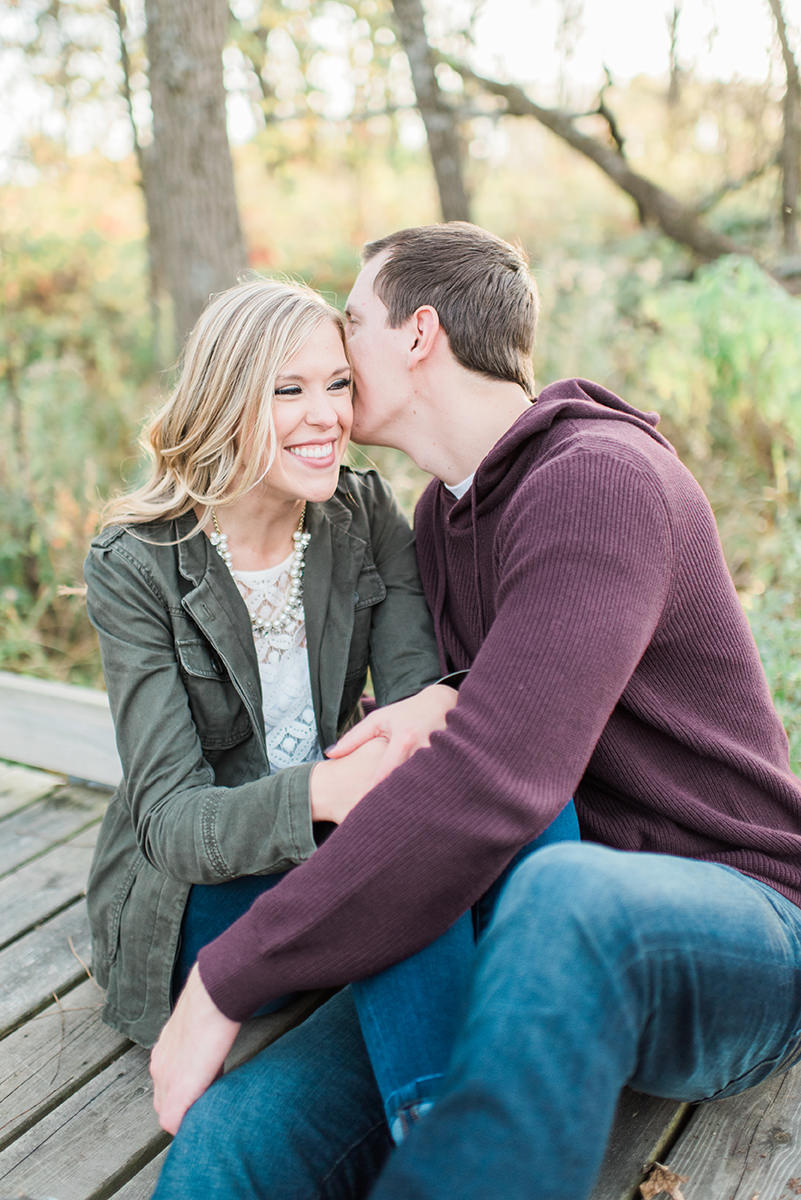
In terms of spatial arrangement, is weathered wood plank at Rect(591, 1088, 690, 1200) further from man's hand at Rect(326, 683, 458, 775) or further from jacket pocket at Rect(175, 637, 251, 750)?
jacket pocket at Rect(175, 637, 251, 750)

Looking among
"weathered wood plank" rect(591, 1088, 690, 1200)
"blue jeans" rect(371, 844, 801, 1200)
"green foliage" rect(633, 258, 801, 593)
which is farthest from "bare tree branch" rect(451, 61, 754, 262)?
"blue jeans" rect(371, 844, 801, 1200)

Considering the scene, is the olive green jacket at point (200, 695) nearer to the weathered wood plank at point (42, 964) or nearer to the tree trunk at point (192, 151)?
the weathered wood plank at point (42, 964)

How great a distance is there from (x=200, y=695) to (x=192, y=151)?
341cm

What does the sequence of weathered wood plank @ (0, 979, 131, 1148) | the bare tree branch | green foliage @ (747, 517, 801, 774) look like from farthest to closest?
the bare tree branch
green foliage @ (747, 517, 801, 774)
weathered wood plank @ (0, 979, 131, 1148)

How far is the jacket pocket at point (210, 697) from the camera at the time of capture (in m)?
1.99

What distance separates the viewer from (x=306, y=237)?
11.9m

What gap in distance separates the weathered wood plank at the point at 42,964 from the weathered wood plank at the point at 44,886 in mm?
40

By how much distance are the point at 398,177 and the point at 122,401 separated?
860 centimetres

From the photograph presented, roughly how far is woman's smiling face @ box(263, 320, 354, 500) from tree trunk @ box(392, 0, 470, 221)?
477 centimetres

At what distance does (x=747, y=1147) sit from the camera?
1.64 m

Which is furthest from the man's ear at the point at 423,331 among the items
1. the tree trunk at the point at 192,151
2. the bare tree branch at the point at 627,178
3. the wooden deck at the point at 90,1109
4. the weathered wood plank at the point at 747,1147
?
the bare tree branch at the point at 627,178

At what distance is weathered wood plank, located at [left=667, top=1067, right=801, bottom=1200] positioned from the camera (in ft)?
5.15

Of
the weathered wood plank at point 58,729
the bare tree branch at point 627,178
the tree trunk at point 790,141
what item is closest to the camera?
the weathered wood plank at point 58,729

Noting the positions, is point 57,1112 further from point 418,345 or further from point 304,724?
point 418,345
